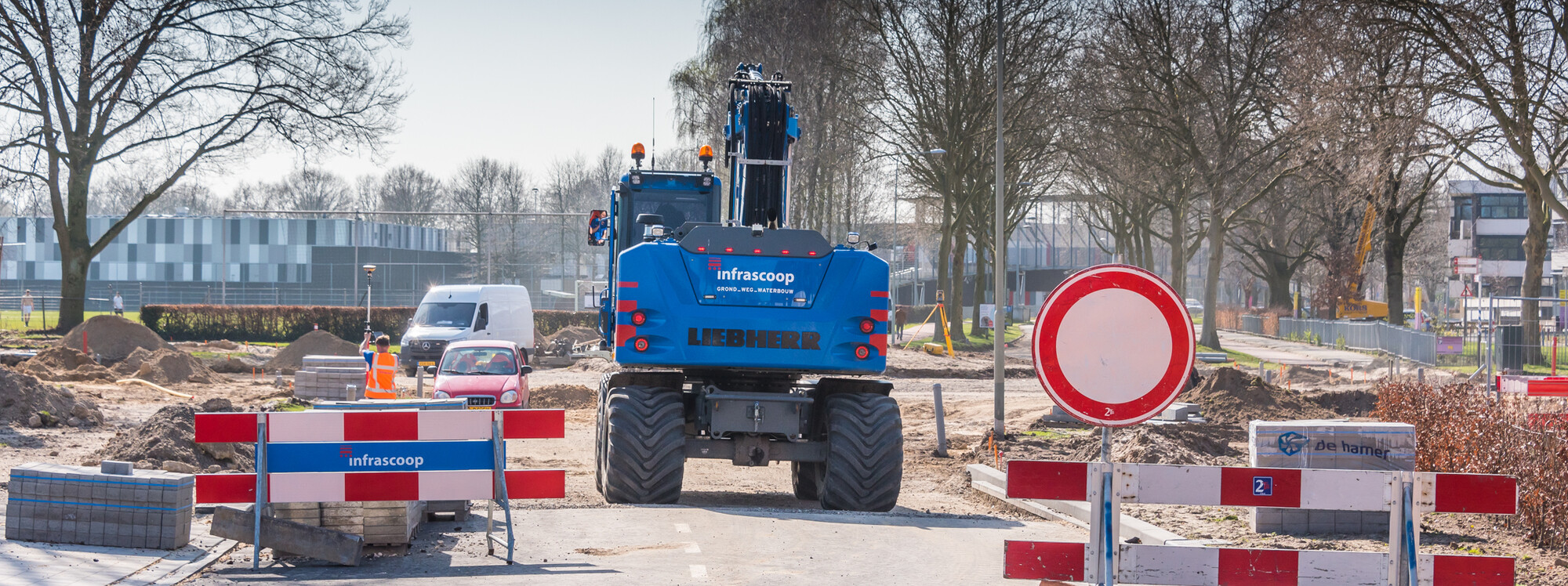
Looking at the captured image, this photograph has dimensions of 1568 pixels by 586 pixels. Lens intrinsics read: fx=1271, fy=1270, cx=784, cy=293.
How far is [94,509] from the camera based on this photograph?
25.6 ft

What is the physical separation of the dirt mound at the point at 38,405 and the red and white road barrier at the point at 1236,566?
14867mm

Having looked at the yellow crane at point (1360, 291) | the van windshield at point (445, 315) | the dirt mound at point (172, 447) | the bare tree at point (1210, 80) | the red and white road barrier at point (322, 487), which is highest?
the bare tree at point (1210, 80)

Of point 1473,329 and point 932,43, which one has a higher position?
point 932,43

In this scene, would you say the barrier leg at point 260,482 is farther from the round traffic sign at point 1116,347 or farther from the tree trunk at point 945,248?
the tree trunk at point 945,248

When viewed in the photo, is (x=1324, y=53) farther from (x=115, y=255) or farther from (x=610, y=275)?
(x=115, y=255)

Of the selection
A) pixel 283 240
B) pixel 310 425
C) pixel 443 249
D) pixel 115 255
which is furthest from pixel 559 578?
pixel 443 249

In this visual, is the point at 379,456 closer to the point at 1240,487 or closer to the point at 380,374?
the point at 1240,487

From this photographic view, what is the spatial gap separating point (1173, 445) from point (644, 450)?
643 cm

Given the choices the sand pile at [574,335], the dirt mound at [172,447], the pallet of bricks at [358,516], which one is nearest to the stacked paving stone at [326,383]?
the dirt mound at [172,447]

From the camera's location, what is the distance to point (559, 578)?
7.26 metres

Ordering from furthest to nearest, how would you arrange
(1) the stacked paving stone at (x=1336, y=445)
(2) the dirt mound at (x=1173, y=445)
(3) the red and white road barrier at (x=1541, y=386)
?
1. (3) the red and white road barrier at (x=1541, y=386)
2. (2) the dirt mound at (x=1173, y=445)
3. (1) the stacked paving stone at (x=1336, y=445)

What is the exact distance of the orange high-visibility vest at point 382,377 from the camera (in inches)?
621

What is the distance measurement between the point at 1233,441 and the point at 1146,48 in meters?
23.6

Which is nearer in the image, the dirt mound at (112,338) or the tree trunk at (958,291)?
the dirt mound at (112,338)
